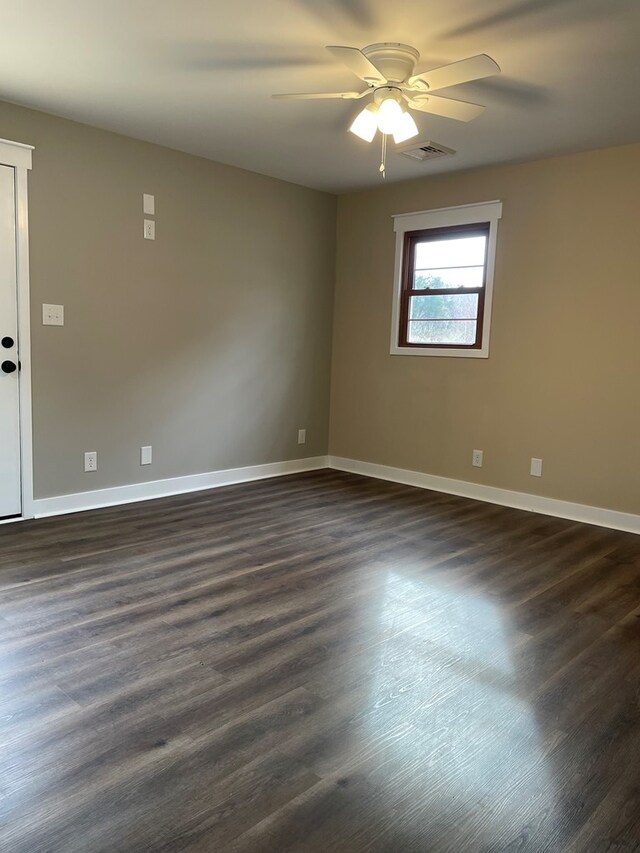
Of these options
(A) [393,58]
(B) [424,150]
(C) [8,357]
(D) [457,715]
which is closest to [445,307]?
(B) [424,150]

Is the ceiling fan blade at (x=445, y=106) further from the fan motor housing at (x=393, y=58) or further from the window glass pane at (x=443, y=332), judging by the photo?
the window glass pane at (x=443, y=332)

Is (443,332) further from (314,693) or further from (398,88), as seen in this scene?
(314,693)

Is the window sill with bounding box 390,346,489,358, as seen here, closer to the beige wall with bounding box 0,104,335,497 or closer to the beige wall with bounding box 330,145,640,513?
the beige wall with bounding box 330,145,640,513

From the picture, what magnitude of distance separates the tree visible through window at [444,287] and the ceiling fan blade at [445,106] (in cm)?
175

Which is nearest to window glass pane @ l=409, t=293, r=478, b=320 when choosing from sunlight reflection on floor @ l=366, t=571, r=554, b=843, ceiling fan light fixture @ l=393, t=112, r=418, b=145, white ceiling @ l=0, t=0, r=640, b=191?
white ceiling @ l=0, t=0, r=640, b=191

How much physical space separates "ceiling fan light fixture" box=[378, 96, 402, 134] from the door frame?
215 cm

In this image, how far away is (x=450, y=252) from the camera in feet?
15.8

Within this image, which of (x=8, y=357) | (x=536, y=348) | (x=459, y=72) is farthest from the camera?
(x=536, y=348)

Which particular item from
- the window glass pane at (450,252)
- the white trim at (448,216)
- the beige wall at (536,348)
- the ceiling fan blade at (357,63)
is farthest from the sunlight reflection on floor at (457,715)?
the white trim at (448,216)

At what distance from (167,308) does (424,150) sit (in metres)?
2.06

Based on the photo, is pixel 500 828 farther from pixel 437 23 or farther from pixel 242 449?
pixel 242 449

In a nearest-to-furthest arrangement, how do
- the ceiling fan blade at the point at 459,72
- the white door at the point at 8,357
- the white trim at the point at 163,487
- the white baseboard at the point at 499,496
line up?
the ceiling fan blade at the point at 459,72, the white door at the point at 8,357, the white trim at the point at 163,487, the white baseboard at the point at 499,496

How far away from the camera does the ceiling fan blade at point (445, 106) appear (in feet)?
9.09

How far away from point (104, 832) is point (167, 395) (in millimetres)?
3310
